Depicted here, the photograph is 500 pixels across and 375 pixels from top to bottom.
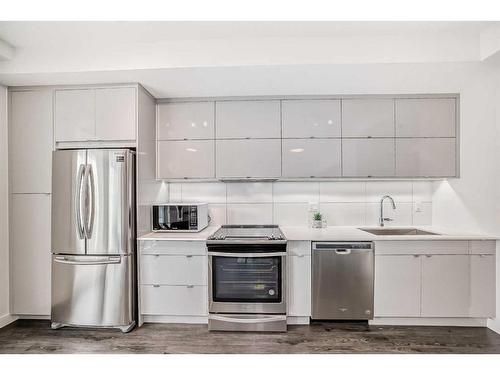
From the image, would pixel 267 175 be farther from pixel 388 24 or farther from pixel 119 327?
pixel 119 327

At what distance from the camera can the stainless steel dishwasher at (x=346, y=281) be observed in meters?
2.49

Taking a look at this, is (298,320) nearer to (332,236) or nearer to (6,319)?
(332,236)

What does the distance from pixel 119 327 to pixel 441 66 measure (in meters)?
3.45

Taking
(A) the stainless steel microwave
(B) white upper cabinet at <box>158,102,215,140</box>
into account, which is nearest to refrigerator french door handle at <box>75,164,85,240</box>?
(A) the stainless steel microwave

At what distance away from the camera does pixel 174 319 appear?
2619 mm

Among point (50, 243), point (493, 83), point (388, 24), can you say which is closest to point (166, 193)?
point (50, 243)

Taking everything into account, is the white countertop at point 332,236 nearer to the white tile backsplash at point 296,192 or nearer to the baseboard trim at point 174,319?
the white tile backsplash at point 296,192

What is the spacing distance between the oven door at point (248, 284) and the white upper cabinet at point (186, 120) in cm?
126

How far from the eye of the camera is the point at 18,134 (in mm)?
2643

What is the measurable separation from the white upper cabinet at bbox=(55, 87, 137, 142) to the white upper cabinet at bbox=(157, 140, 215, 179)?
0.46m

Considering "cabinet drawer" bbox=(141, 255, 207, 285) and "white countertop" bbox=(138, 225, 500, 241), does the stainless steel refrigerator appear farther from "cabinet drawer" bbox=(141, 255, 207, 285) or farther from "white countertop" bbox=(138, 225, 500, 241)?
"white countertop" bbox=(138, 225, 500, 241)

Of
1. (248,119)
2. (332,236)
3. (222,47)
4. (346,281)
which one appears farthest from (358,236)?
(222,47)

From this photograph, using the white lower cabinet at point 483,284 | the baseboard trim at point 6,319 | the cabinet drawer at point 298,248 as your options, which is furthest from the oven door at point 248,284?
the baseboard trim at point 6,319
